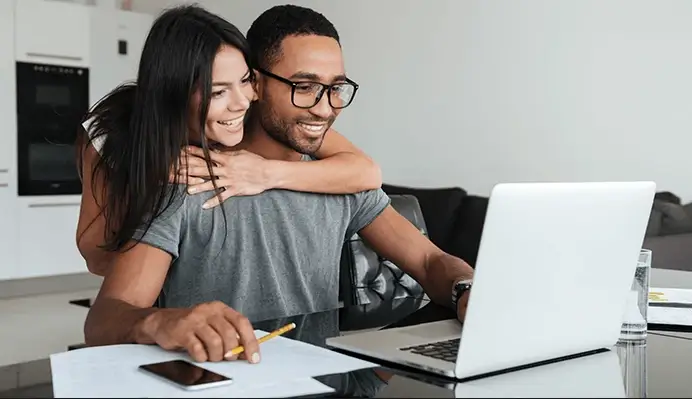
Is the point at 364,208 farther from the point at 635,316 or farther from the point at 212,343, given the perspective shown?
the point at 212,343

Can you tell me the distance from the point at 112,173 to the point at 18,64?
4.29m

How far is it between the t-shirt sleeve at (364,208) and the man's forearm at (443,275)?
0.18 m

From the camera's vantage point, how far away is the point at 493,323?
1006mm

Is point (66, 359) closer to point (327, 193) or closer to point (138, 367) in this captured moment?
point (138, 367)

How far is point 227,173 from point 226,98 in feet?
0.48

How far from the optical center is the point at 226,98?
1521 millimetres

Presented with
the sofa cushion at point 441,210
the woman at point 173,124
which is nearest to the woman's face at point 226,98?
the woman at point 173,124

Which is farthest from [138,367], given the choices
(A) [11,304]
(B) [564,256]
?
(A) [11,304]

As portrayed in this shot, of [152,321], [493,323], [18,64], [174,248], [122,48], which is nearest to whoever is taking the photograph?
[493,323]

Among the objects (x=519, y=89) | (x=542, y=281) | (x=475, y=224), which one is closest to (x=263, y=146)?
(x=542, y=281)

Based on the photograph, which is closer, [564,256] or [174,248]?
[564,256]

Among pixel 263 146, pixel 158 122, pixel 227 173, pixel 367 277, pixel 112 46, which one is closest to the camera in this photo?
pixel 158 122

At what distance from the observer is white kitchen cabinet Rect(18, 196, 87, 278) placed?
547 centimetres

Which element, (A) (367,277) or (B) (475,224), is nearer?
(A) (367,277)
